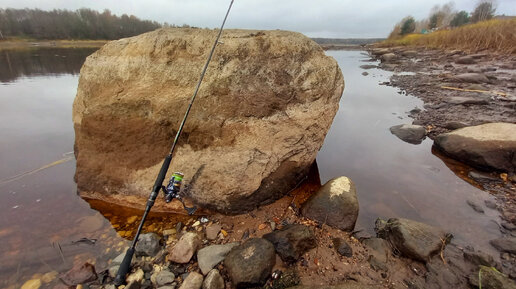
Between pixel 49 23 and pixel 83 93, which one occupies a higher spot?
pixel 49 23

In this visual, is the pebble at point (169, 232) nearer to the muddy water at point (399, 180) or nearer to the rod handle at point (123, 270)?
the rod handle at point (123, 270)

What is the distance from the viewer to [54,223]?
11.9 ft

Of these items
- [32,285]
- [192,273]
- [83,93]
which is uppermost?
[83,93]

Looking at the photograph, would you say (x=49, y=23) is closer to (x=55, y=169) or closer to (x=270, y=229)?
(x=55, y=169)

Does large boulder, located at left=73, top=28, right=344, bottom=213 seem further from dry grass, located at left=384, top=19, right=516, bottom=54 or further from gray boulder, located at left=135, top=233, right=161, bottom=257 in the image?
dry grass, located at left=384, top=19, right=516, bottom=54

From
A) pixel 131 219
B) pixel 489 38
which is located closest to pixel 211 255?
pixel 131 219

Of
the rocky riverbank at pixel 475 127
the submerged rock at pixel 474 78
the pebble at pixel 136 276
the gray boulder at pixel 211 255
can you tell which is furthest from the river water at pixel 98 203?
the submerged rock at pixel 474 78

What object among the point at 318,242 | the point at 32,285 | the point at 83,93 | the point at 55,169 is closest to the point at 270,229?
the point at 318,242

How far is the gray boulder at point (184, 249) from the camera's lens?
284 cm

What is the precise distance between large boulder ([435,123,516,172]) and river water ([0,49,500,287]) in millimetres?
397

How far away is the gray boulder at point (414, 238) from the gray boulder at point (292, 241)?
0.97 m

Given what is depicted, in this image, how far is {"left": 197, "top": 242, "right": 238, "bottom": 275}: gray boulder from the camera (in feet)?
8.92

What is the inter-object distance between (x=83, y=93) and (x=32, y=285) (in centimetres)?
264

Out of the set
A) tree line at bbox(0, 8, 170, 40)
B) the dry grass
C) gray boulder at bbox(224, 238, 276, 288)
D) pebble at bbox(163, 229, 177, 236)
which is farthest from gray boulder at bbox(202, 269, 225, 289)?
tree line at bbox(0, 8, 170, 40)
